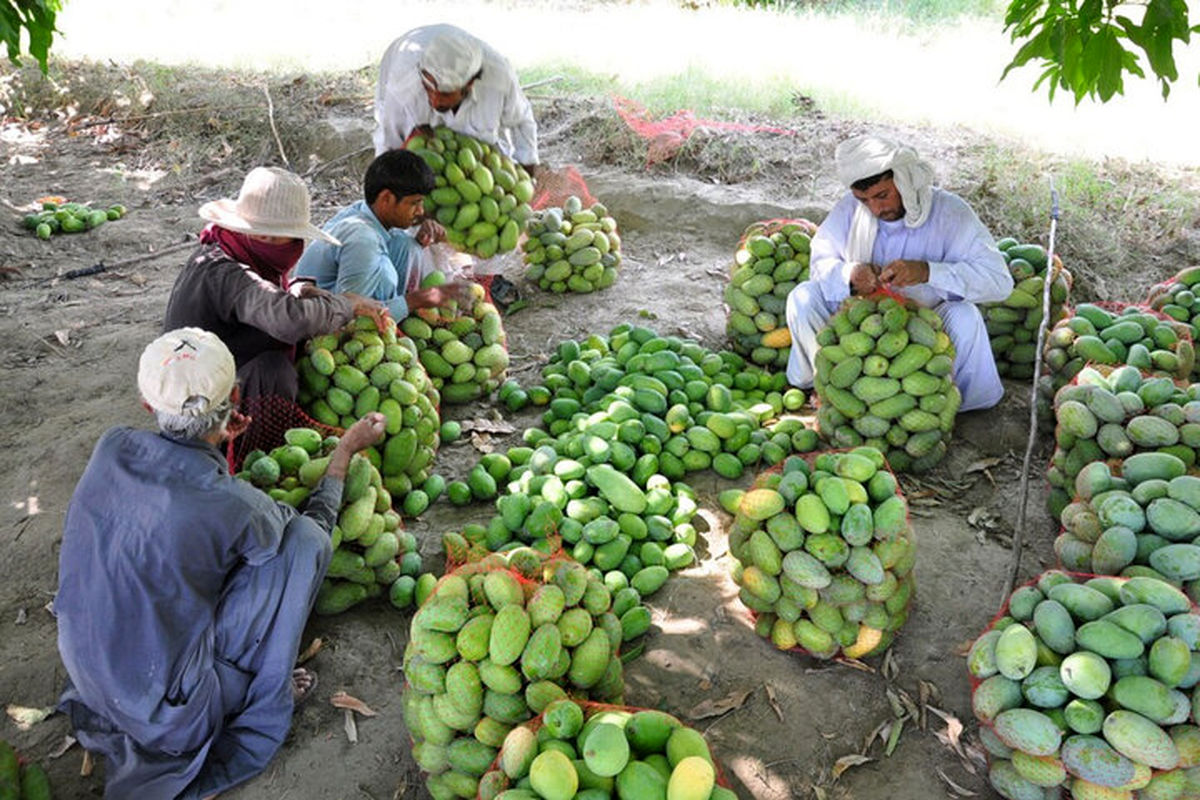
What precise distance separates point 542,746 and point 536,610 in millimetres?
422

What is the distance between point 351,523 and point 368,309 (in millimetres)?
1214

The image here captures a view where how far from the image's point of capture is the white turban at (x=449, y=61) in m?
5.08

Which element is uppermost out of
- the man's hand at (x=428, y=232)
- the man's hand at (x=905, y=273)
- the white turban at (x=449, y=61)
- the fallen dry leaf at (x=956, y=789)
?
the white turban at (x=449, y=61)

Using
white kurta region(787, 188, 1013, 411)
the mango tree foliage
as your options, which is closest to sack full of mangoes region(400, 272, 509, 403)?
white kurta region(787, 188, 1013, 411)

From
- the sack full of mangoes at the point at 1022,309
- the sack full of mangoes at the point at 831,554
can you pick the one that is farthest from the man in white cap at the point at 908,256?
the sack full of mangoes at the point at 831,554

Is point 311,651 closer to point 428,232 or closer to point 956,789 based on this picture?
point 956,789

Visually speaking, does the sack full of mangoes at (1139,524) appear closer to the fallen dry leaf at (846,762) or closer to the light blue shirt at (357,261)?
the fallen dry leaf at (846,762)

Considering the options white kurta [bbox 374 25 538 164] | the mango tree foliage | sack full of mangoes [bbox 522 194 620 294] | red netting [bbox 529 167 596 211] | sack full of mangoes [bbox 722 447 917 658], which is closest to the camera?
the mango tree foliage

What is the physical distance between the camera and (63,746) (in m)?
2.87

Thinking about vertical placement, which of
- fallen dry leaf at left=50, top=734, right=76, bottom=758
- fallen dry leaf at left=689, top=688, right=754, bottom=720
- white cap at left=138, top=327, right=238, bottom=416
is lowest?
fallen dry leaf at left=689, top=688, right=754, bottom=720

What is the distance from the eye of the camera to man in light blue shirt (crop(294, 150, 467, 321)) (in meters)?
4.38

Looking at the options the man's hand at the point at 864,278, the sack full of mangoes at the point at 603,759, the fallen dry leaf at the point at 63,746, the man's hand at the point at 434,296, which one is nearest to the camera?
the sack full of mangoes at the point at 603,759

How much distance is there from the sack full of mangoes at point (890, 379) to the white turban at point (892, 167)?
0.54 m

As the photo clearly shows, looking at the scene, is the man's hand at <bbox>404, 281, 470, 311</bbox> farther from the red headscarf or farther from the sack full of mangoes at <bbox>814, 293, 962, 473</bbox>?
the sack full of mangoes at <bbox>814, 293, 962, 473</bbox>
